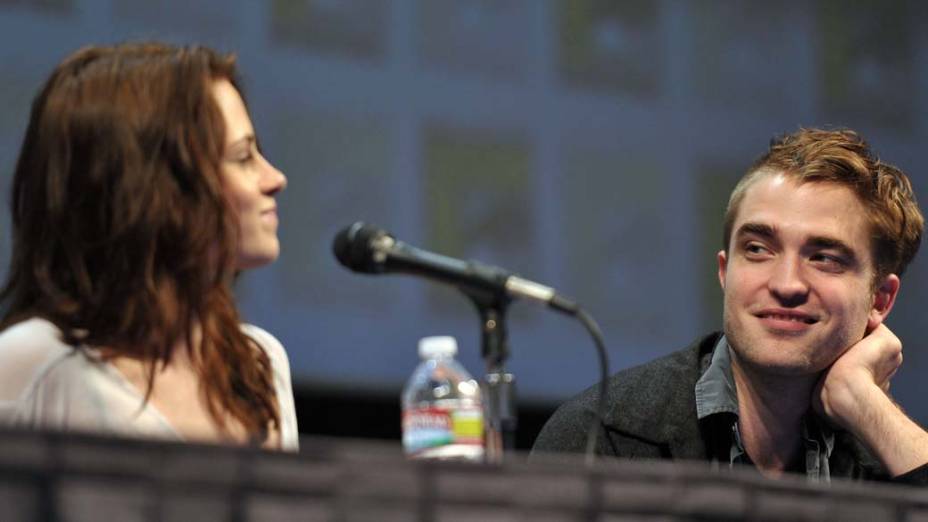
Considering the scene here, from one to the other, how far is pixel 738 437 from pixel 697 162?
1.98m

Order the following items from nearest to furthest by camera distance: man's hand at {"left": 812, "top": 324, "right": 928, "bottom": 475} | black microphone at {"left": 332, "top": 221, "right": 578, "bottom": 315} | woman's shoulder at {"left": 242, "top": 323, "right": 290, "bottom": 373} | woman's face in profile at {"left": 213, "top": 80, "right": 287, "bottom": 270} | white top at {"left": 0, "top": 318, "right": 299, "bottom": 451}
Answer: black microphone at {"left": 332, "top": 221, "right": 578, "bottom": 315} < white top at {"left": 0, "top": 318, "right": 299, "bottom": 451} < woman's face in profile at {"left": 213, "top": 80, "right": 287, "bottom": 270} < woman's shoulder at {"left": 242, "top": 323, "right": 290, "bottom": 373} < man's hand at {"left": 812, "top": 324, "right": 928, "bottom": 475}

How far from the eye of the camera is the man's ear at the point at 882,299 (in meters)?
2.51

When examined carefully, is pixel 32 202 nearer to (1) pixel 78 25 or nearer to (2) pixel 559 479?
(2) pixel 559 479

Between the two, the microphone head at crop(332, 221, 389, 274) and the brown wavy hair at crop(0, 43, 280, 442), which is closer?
the microphone head at crop(332, 221, 389, 274)

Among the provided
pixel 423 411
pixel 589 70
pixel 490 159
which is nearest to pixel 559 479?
pixel 423 411

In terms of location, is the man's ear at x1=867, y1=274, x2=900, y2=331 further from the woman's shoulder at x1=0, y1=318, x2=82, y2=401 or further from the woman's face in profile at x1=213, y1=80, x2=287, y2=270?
the woman's shoulder at x1=0, y1=318, x2=82, y2=401

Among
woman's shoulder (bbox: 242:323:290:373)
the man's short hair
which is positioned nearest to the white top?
woman's shoulder (bbox: 242:323:290:373)

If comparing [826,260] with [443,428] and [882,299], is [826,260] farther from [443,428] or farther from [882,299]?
[443,428]

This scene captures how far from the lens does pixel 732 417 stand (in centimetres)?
238

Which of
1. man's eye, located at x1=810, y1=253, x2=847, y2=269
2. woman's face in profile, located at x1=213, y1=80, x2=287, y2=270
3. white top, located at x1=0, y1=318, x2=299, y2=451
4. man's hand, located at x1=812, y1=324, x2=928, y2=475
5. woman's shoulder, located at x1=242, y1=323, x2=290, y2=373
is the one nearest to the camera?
white top, located at x1=0, y1=318, x2=299, y2=451

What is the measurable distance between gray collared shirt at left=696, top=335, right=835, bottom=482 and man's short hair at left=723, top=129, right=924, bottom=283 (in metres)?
0.23

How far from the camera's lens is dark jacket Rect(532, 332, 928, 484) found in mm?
2352

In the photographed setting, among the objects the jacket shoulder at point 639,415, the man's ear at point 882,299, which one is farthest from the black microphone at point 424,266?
the man's ear at point 882,299

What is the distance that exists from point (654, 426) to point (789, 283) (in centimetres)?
33
